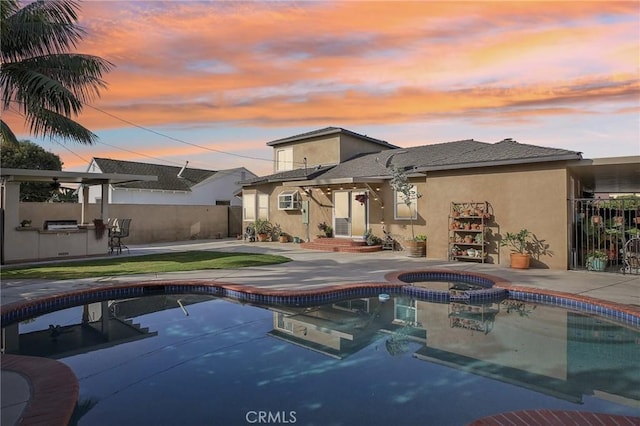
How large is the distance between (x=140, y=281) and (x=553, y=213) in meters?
11.8

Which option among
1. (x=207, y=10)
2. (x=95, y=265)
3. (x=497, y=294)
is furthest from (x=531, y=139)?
(x=95, y=265)

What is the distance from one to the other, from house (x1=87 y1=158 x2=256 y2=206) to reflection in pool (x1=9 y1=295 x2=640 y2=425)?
883 inches

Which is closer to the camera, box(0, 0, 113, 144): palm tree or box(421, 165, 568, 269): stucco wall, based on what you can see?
box(0, 0, 113, 144): palm tree

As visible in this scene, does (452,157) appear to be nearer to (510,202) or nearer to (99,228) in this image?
(510,202)

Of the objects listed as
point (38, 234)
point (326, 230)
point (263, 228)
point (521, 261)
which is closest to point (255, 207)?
point (263, 228)

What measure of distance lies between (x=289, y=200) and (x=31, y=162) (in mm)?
26958

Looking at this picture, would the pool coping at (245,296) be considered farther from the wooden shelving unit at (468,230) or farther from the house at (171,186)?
the house at (171,186)

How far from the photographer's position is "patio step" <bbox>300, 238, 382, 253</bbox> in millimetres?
16958

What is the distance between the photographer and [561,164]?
37.5ft

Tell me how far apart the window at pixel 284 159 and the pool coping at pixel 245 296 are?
15343 millimetres

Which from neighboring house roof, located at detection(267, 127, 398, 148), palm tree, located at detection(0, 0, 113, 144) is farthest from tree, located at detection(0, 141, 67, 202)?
palm tree, located at detection(0, 0, 113, 144)

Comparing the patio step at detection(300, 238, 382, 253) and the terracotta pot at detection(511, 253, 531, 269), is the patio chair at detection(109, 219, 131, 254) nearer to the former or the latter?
the patio step at detection(300, 238, 382, 253)

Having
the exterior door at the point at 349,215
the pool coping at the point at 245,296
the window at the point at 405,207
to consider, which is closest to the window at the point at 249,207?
the exterior door at the point at 349,215

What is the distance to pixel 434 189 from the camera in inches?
567
